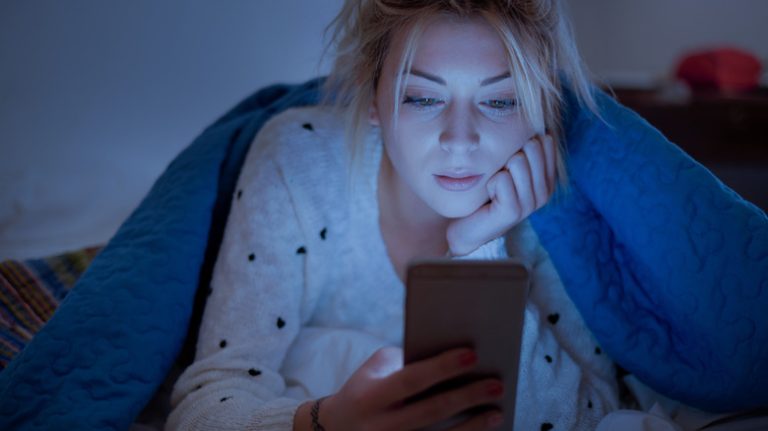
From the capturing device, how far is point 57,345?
0.68 meters

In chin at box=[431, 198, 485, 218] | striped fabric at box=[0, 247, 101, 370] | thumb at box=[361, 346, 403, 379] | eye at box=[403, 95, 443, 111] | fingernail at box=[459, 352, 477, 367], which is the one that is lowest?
striped fabric at box=[0, 247, 101, 370]

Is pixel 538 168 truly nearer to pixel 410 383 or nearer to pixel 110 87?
pixel 410 383

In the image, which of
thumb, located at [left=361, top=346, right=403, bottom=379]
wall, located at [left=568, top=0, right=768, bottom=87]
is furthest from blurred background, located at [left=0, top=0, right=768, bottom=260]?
wall, located at [left=568, top=0, right=768, bottom=87]

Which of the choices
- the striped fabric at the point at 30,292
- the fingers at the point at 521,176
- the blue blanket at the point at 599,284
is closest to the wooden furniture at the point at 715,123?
the blue blanket at the point at 599,284

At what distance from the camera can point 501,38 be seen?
691mm

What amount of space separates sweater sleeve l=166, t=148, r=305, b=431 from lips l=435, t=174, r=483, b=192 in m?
0.19

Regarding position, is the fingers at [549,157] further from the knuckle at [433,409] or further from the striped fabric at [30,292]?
the striped fabric at [30,292]

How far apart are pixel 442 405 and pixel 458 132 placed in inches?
11.5

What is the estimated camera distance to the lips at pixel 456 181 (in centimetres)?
72

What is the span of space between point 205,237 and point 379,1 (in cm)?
36

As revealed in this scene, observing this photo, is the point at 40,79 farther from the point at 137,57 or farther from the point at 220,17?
the point at 220,17

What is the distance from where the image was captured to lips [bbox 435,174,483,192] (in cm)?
72

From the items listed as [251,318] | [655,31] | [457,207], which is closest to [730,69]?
[655,31]

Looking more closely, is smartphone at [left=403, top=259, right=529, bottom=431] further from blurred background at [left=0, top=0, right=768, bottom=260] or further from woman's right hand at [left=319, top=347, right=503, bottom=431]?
blurred background at [left=0, top=0, right=768, bottom=260]
